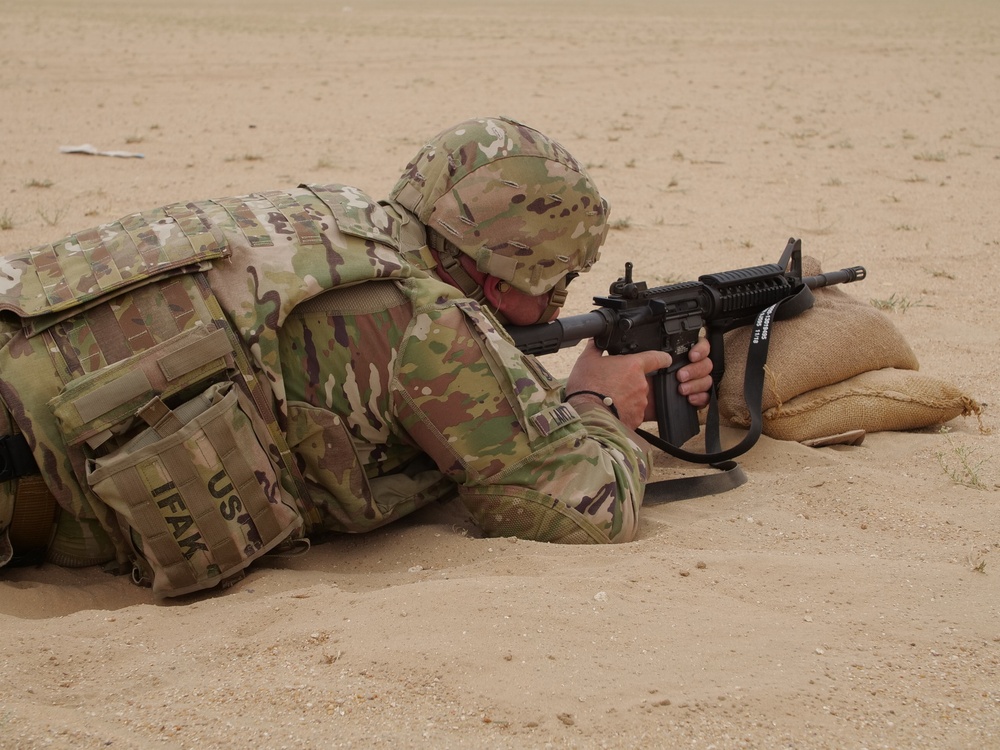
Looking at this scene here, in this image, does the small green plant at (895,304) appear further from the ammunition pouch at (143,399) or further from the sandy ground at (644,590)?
the ammunition pouch at (143,399)

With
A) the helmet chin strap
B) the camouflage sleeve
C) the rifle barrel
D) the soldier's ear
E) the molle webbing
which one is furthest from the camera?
the rifle barrel

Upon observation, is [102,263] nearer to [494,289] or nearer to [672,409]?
[494,289]

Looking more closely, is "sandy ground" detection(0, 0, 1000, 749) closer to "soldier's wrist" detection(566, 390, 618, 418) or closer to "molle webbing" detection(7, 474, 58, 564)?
"molle webbing" detection(7, 474, 58, 564)

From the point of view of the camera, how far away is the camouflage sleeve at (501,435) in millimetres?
3031

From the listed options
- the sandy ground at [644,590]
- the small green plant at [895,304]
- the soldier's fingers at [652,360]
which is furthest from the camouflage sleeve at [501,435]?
the small green plant at [895,304]


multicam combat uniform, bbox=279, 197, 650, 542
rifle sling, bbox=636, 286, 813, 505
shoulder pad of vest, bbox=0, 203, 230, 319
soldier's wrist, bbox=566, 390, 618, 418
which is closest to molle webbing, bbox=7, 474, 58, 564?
shoulder pad of vest, bbox=0, 203, 230, 319

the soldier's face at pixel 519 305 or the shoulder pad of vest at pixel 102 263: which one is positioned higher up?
the shoulder pad of vest at pixel 102 263

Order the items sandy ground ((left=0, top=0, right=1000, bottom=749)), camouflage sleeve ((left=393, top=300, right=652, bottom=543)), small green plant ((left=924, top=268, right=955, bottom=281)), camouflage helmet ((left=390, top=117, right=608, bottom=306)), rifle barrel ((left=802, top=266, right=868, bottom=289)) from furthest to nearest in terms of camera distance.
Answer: small green plant ((left=924, top=268, right=955, bottom=281)) < rifle barrel ((left=802, top=266, right=868, bottom=289)) < camouflage helmet ((left=390, top=117, right=608, bottom=306)) < camouflage sleeve ((left=393, top=300, right=652, bottom=543)) < sandy ground ((left=0, top=0, right=1000, bottom=749))

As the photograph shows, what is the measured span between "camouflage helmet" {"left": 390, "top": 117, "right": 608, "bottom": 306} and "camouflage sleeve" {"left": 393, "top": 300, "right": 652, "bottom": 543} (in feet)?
0.92

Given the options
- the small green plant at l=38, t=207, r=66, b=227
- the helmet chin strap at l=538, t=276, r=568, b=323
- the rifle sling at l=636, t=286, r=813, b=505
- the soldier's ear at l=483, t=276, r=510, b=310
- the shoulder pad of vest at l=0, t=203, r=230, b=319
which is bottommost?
the rifle sling at l=636, t=286, r=813, b=505

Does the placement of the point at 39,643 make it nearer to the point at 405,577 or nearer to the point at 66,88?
the point at 405,577

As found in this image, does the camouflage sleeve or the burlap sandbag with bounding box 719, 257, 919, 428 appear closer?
the camouflage sleeve

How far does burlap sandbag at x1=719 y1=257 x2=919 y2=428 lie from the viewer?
14.5ft

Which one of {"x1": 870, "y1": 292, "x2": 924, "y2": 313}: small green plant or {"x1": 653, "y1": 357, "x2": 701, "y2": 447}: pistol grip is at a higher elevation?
{"x1": 653, "y1": 357, "x2": 701, "y2": 447}: pistol grip
